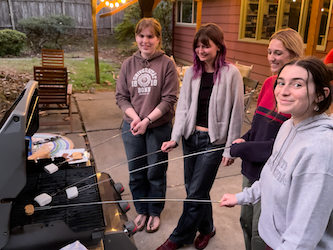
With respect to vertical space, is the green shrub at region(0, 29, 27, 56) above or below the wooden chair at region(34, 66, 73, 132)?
above

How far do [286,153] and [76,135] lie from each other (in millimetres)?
4174

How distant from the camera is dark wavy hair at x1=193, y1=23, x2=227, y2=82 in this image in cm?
177

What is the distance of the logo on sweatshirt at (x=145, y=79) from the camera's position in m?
2.18

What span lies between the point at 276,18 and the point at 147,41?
6303mm

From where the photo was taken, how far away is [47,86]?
518 centimetres

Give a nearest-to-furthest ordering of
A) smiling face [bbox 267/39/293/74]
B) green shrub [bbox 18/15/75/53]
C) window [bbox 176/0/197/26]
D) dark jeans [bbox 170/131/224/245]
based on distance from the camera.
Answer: smiling face [bbox 267/39/293/74]
dark jeans [bbox 170/131/224/245]
green shrub [bbox 18/15/75/53]
window [bbox 176/0/197/26]

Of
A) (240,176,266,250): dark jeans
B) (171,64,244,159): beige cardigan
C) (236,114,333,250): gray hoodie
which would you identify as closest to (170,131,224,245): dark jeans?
(171,64,244,159): beige cardigan

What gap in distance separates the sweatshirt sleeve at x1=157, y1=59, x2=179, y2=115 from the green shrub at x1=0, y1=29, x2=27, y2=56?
708 cm

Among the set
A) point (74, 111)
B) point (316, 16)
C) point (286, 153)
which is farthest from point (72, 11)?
point (286, 153)

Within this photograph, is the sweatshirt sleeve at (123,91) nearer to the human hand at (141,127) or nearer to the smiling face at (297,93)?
the human hand at (141,127)

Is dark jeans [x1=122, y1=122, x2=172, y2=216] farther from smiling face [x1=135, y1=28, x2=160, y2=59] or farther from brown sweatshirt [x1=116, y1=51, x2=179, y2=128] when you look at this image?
smiling face [x1=135, y1=28, x2=160, y2=59]

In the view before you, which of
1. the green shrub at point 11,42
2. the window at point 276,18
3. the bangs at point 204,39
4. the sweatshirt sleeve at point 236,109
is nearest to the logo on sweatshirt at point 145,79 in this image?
the bangs at point 204,39

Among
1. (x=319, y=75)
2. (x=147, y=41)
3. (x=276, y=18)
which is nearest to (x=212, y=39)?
(x=147, y=41)

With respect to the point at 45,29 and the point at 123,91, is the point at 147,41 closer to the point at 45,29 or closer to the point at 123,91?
the point at 123,91
